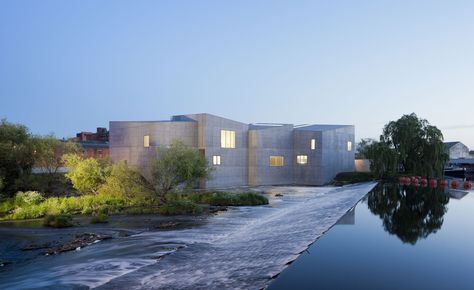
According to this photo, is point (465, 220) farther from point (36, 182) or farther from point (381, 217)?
point (36, 182)

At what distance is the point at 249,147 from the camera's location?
37781 millimetres

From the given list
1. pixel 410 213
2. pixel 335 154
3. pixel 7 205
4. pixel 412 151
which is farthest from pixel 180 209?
pixel 412 151

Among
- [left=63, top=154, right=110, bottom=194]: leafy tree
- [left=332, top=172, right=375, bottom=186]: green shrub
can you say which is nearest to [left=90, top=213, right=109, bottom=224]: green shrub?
[left=63, top=154, right=110, bottom=194]: leafy tree

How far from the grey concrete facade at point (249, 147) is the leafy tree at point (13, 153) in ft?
25.8

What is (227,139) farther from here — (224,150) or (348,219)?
(348,219)

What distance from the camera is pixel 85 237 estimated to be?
14.0 metres

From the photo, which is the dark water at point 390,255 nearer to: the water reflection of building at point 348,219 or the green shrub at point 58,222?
the water reflection of building at point 348,219

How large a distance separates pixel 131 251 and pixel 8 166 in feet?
67.5

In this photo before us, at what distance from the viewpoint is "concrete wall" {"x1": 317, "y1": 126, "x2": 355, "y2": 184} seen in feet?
131

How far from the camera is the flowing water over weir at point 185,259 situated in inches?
341

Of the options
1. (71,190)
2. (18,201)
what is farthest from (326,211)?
(71,190)

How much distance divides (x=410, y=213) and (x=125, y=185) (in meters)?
15.3

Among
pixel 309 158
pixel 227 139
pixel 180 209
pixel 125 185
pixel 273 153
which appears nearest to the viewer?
pixel 180 209

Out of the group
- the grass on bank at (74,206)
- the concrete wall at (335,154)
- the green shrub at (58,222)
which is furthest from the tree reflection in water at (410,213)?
the concrete wall at (335,154)
